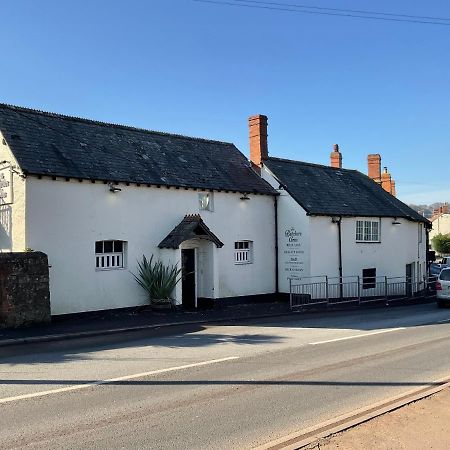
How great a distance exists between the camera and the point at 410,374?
28.3 ft

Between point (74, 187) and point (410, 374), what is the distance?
11518mm

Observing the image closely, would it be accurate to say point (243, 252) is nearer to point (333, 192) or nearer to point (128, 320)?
point (333, 192)

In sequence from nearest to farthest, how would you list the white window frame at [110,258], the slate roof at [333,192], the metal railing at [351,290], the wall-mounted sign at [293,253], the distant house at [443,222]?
the white window frame at [110,258] → the metal railing at [351,290] → the wall-mounted sign at [293,253] → the slate roof at [333,192] → the distant house at [443,222]

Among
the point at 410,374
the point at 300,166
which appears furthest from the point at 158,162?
the point at 410,374

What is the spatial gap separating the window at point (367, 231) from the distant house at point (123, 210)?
16.5 ft

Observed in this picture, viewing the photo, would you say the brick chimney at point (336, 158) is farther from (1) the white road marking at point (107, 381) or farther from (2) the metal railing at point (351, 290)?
(1) the white road marking at point (107, 381)

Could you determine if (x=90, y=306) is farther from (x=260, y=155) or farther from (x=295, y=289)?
(x=260, y=155)

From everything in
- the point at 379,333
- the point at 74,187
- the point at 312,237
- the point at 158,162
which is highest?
the point at 158,162

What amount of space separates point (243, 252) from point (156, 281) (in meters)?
5.32

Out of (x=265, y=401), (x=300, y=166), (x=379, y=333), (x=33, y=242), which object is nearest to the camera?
(x=265, y=401)

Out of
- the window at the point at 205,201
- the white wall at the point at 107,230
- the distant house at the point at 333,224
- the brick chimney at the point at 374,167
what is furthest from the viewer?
the brick chimney at the point at 374,167

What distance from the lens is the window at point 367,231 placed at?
25109 millimetres

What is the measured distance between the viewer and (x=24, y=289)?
44.3ft

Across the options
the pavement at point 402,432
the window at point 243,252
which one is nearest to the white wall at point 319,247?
the window at point 243,252
